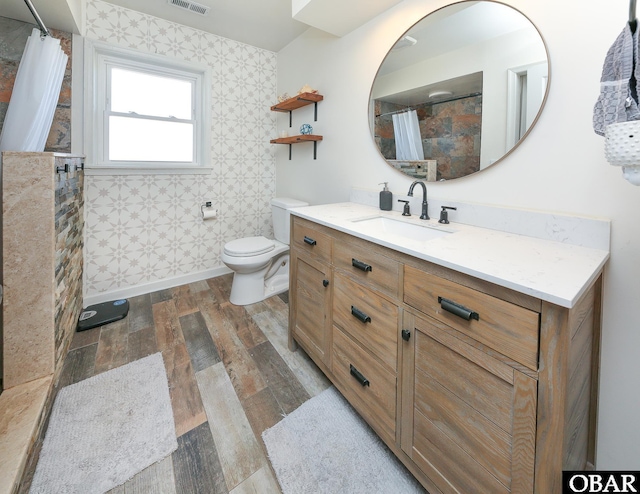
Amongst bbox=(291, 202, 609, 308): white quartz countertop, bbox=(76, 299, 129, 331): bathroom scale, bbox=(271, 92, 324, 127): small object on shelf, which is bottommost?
bbox=(76, 299, 129, 331): bathroom scale

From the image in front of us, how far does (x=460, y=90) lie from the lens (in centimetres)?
151

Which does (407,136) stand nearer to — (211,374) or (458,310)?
(458,310)

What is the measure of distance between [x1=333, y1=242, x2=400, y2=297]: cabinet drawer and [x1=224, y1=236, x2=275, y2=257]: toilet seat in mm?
1157

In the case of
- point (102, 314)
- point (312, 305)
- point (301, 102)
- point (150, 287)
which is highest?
point (301, 102)

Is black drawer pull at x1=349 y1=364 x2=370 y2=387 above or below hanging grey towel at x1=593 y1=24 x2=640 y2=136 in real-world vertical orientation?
below

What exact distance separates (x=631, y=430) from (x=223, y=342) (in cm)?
198

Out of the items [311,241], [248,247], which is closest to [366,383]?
[311,241]

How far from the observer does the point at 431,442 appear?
1.01m

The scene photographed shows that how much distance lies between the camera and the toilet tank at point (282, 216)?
8.90 feet

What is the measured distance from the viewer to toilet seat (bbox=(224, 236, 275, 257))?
2.40m

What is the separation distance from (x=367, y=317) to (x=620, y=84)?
1027 millimetres

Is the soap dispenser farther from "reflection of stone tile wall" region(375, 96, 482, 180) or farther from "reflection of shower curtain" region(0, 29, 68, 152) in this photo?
"reflection of shower curtain" region(0, 29, 68, 152)

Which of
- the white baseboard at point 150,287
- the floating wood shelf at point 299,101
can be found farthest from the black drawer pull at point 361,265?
the white baseboard at point 150,287

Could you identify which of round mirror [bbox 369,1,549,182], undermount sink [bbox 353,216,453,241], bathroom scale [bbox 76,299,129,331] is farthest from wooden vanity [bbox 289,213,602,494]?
bathroom scale [bbox 76,299,129,331]
